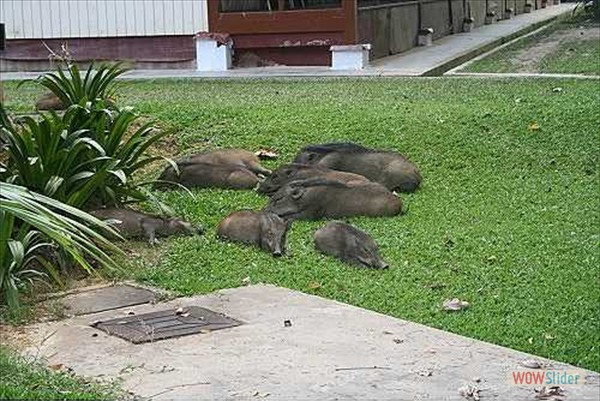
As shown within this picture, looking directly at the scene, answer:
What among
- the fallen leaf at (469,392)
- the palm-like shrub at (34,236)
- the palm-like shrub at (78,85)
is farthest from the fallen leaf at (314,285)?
the palm-like shrub at (78,85)

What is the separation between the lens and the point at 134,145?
8.45 metres

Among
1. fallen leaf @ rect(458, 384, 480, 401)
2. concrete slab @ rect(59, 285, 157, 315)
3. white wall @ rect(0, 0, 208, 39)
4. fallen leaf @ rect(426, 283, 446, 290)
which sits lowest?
fallen leaf @ rect(458, 384, 480, 401)

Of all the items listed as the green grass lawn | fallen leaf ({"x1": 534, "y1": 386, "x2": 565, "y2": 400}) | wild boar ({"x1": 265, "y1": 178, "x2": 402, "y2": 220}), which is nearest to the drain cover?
the green grass lawn

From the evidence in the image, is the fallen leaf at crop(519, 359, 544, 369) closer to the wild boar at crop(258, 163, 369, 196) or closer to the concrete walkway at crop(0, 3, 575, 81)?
the wild boar at crop(258, 163, 369, 196)

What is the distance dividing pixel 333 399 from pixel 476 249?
2903 millimetres

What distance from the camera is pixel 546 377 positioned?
5359 mm

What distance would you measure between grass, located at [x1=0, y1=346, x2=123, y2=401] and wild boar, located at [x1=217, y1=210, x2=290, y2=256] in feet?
8.39

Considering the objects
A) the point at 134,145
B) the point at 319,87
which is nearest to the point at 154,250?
the point at 134,145

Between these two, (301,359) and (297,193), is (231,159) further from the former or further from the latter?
(301,359)

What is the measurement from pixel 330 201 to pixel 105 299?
230 cm

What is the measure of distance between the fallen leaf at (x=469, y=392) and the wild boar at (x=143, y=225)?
3365 millimetres

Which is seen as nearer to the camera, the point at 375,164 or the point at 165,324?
the point at 165,324

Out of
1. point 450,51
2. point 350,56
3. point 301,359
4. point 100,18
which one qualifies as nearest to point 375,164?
point 301,359

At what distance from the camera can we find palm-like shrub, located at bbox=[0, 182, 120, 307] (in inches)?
225
